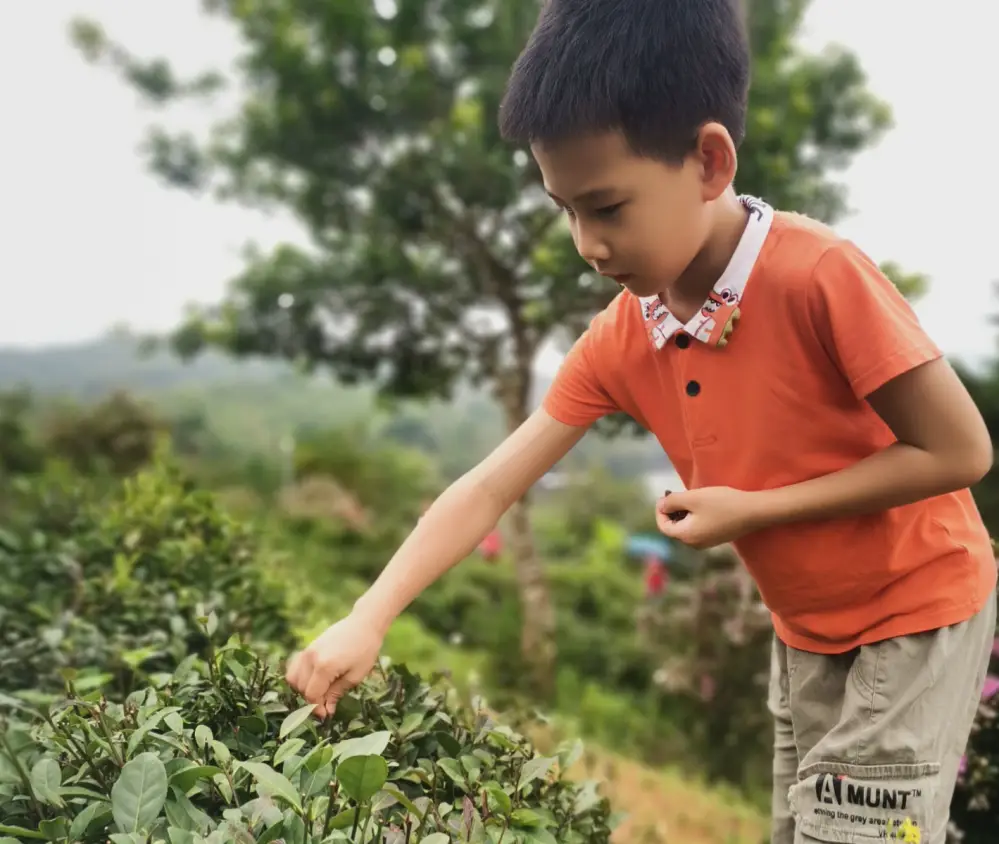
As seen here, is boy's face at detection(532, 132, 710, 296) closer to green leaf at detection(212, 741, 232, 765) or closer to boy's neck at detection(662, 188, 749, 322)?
boy's neck at detection(662, 188, 749, 322)

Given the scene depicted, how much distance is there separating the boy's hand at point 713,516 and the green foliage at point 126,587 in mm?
890

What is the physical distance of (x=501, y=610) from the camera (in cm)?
688

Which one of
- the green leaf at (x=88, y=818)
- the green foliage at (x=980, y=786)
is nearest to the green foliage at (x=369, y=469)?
the green foliage at (x=980, y=786)

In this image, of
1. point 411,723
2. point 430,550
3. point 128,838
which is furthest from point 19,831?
point 430,550

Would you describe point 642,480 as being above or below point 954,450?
above

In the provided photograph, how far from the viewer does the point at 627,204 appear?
119cm

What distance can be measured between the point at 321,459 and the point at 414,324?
3920 mm

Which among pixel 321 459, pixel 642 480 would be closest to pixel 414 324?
pixel 321 459

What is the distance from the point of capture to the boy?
118cm

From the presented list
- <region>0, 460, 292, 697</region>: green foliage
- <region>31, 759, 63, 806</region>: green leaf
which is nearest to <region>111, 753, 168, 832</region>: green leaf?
<region>31, 759, 63, 806</region>: green leaf

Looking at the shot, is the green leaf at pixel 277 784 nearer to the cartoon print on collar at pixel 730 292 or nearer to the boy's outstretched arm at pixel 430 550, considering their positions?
the boy's outstretched arm at pixel 430 550

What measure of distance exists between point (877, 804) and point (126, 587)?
1597mm

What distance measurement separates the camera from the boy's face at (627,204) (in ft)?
3.86

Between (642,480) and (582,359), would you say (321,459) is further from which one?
(582,359)
